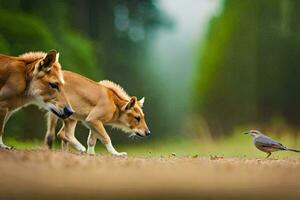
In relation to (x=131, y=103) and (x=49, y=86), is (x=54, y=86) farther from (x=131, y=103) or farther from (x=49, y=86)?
(x=131, y=103)

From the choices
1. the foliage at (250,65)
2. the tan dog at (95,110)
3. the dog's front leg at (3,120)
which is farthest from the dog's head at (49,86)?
the foliage at (250,65)

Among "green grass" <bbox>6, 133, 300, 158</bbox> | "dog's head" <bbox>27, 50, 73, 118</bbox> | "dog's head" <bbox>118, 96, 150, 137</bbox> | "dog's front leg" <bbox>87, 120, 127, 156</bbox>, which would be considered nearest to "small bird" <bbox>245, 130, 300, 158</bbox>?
"green grass" <bbox>6, 133, 300, 158</bbox>

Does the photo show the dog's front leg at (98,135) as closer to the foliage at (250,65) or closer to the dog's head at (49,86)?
the dog's head at (49,86)

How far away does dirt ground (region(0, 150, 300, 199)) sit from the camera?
234 cm

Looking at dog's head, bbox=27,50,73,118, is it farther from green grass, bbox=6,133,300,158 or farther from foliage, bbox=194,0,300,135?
foliage, bbox=194,0,300,135

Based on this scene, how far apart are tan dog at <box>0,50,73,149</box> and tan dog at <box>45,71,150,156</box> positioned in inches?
9.9

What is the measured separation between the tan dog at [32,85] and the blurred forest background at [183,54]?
42cm

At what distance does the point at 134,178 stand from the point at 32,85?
0.66 metres

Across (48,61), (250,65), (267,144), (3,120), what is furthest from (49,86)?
(250,65)

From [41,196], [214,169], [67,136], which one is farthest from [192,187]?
[67,136]

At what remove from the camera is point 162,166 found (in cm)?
259

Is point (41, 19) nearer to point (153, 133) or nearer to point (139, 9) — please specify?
point (139, 9)

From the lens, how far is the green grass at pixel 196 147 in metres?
3.04

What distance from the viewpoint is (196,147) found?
333 centimetres
